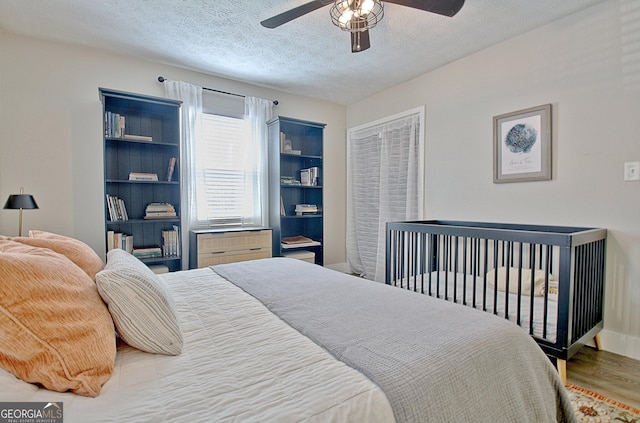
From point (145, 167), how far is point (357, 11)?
2485 millimetres

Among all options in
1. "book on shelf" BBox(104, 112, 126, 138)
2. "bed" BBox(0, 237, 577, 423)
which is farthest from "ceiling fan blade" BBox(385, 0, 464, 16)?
"book on shelf" BBox(104, 112, 126, 138)

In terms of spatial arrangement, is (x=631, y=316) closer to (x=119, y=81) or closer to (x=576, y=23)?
(x=576, y=23)

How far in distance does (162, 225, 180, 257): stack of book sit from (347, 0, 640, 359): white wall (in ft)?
9.38

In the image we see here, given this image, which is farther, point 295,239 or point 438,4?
point 295,239

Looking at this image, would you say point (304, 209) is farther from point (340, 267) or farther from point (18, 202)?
point (18, 202)

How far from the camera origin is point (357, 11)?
180cm

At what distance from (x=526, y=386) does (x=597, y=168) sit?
1998 mm

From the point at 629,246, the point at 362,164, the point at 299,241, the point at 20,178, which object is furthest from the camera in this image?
the point at 362,164

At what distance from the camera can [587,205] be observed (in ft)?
7.34

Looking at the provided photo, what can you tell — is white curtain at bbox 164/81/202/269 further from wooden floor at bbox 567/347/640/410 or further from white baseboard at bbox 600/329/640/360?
white baseboard at bbox 600/329/640/360

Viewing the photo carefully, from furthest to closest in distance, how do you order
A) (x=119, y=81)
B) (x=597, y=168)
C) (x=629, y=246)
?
(x=119, y=81) < (x=597, y=168) < (x=629, y=246)

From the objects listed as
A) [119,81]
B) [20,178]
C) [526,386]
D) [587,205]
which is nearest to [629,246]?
[587,205]

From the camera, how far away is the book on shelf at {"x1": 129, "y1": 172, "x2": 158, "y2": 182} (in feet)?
9.16

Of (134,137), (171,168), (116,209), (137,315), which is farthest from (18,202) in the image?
(137,315)
